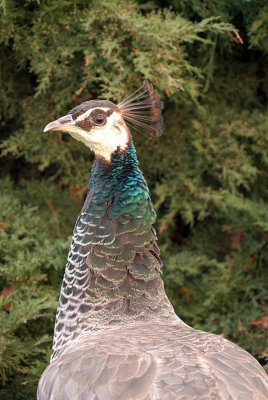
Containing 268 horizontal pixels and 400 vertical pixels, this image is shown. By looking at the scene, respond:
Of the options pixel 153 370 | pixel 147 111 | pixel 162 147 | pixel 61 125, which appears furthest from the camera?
pixel 162 147

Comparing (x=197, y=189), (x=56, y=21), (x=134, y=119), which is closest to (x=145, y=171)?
(x=197, y=189)

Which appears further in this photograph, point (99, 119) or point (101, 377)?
point (99, 119)

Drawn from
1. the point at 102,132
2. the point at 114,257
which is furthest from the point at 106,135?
the point at 114,257

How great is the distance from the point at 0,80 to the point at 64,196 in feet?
2.56

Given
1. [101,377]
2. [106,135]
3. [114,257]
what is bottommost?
[101,377]

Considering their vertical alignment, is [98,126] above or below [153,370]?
above

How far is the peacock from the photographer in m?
1.63

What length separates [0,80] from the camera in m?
3.28

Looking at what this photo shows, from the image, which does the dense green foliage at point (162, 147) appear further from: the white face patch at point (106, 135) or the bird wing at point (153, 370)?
the bird wing at point (153, 370)

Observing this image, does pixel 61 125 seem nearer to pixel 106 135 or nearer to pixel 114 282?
pixel 106 135

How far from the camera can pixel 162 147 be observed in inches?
130

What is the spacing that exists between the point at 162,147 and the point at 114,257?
1.49 metres

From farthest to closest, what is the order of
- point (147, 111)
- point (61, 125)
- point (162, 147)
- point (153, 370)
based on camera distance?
point (162, 147), point (147, 111), point (61, 125), point (153, 370)

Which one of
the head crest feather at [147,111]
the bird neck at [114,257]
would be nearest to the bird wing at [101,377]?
the bird neck at [114,257]
